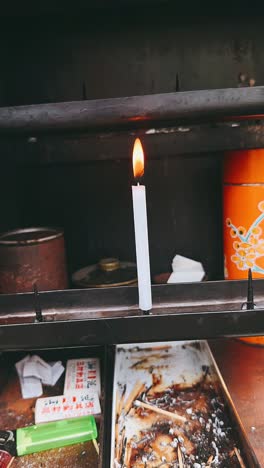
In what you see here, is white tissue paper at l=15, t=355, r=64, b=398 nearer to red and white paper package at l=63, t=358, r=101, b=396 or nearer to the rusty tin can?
red and white paper package at l=63, t=358, r=101, b=396

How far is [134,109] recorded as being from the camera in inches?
32.4

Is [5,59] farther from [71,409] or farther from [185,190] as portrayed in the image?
[71,409]

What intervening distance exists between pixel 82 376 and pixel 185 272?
0.60 m

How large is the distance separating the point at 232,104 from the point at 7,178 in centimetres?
119

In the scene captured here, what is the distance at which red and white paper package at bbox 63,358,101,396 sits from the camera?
3.71 ft

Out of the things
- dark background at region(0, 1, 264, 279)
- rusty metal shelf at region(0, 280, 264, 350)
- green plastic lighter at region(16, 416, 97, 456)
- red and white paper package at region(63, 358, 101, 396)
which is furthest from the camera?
dark background at region(0, 1, 264, 279)

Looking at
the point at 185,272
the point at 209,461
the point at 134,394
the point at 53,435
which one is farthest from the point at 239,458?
the point at 185,272

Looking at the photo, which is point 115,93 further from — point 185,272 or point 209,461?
point 209,461

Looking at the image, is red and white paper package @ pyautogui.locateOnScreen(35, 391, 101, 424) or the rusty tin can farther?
the rusty tin can

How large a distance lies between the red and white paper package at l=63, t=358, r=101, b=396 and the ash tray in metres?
0.30

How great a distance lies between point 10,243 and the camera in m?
1.17

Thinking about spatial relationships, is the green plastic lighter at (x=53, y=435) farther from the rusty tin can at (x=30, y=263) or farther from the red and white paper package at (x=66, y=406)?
the rusty tin can at (x=30, y=263)

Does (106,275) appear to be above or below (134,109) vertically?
below

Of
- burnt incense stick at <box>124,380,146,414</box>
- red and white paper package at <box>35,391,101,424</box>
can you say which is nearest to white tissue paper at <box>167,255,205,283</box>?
→ burnt incense stick at <box>124,380,146,414</box>
